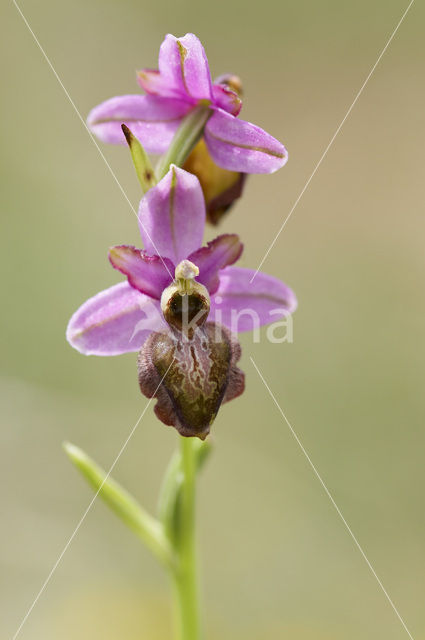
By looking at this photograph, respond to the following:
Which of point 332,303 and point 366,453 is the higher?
point 332,303

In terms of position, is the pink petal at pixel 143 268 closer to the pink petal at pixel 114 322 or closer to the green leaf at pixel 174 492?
the pink petal at pixel 114 322

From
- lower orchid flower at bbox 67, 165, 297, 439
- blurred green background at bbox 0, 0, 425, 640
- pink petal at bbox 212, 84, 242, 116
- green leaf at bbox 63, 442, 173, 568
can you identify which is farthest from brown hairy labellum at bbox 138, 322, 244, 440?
blurred green background at bbox 0, 0, 425, 640

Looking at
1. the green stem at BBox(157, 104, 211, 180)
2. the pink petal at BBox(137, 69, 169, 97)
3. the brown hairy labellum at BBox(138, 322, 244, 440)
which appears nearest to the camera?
the brown hairy labellum at BBox(138, 322, 244, 440)

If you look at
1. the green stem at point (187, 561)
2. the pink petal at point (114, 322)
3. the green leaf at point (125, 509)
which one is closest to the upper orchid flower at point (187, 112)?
the pink petal at point (114, 322)

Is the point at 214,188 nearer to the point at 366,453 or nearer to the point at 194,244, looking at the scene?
the point at 194,244

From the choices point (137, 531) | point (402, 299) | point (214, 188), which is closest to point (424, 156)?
point (402, 299)

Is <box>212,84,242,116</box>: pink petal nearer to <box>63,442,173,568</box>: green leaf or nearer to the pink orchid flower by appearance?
the pink orchid flower
